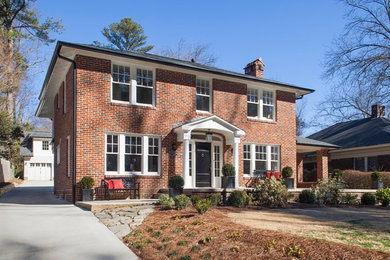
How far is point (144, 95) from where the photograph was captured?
1498 cm

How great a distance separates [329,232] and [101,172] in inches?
333

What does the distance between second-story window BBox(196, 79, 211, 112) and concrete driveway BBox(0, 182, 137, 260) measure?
7.53 m

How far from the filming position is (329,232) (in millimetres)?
7652

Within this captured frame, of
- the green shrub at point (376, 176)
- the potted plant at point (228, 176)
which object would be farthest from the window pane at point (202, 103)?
the green shrub at point (376, 176)

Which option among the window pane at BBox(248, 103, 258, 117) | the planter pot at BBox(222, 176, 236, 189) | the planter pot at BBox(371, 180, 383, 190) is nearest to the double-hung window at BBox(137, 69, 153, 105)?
the planter pot at BBox(222, 176, 236, 189)

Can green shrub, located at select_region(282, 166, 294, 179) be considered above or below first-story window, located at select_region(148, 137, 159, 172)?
below

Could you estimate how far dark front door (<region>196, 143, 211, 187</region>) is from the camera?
53.2ft

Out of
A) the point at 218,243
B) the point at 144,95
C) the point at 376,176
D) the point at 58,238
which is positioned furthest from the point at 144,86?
the point at 376,176

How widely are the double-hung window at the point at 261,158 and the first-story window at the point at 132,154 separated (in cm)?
459

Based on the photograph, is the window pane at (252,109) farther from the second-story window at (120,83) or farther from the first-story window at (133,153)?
the second-story window at (120,83)

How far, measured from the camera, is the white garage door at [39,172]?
47.4 meters

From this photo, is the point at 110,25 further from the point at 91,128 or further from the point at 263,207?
the point at 263,207

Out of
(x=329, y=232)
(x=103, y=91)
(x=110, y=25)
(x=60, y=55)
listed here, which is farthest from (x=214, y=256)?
(x=110, y=25)

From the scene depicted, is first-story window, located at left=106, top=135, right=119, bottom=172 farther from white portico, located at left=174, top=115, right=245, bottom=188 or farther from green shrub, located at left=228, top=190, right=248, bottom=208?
green shrub, located at left=228, top=190, right=248, bottom=208
